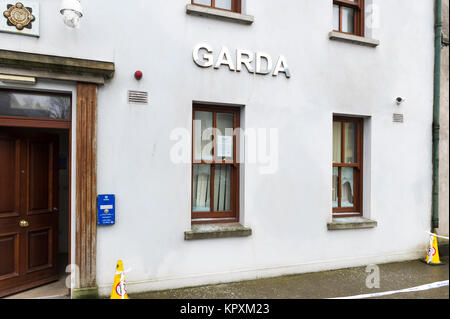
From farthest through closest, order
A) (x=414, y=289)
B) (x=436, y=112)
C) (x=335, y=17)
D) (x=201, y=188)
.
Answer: (x=436, y=112) < (x=335, y=17) < (x=201, y=188) < (x=414, y=289)

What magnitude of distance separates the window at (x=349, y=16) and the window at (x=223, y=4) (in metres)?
2.20

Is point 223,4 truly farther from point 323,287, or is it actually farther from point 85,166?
point 323,287

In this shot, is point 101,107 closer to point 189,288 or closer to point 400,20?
point 189,288

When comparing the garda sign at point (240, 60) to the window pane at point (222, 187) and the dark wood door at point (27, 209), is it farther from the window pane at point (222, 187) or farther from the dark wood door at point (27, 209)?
the dark wood door at point (27, 209)

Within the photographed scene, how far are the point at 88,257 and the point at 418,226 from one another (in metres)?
6.63

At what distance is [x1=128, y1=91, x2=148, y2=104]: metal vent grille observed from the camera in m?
4.66

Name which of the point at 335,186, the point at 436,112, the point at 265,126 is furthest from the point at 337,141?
the point at 436,112

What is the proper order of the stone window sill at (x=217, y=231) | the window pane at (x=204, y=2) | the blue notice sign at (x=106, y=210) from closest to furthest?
1. the blue notice sign at (x=106, y=210)
2. the stone window sill at (x=217, y=231)
3. the window pane at (x=204, y=2)

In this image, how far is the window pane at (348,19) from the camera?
641 centimetres

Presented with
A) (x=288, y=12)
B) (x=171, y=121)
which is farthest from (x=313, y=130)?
(x=171, y=121)

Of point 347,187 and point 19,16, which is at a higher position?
point 19,16

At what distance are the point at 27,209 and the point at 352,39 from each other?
21.5 feet

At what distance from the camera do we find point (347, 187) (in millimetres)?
6465

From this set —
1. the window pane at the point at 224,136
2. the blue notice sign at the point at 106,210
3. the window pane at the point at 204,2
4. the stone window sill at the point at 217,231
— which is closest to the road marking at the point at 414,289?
the stone window sill at the point at 217,231
